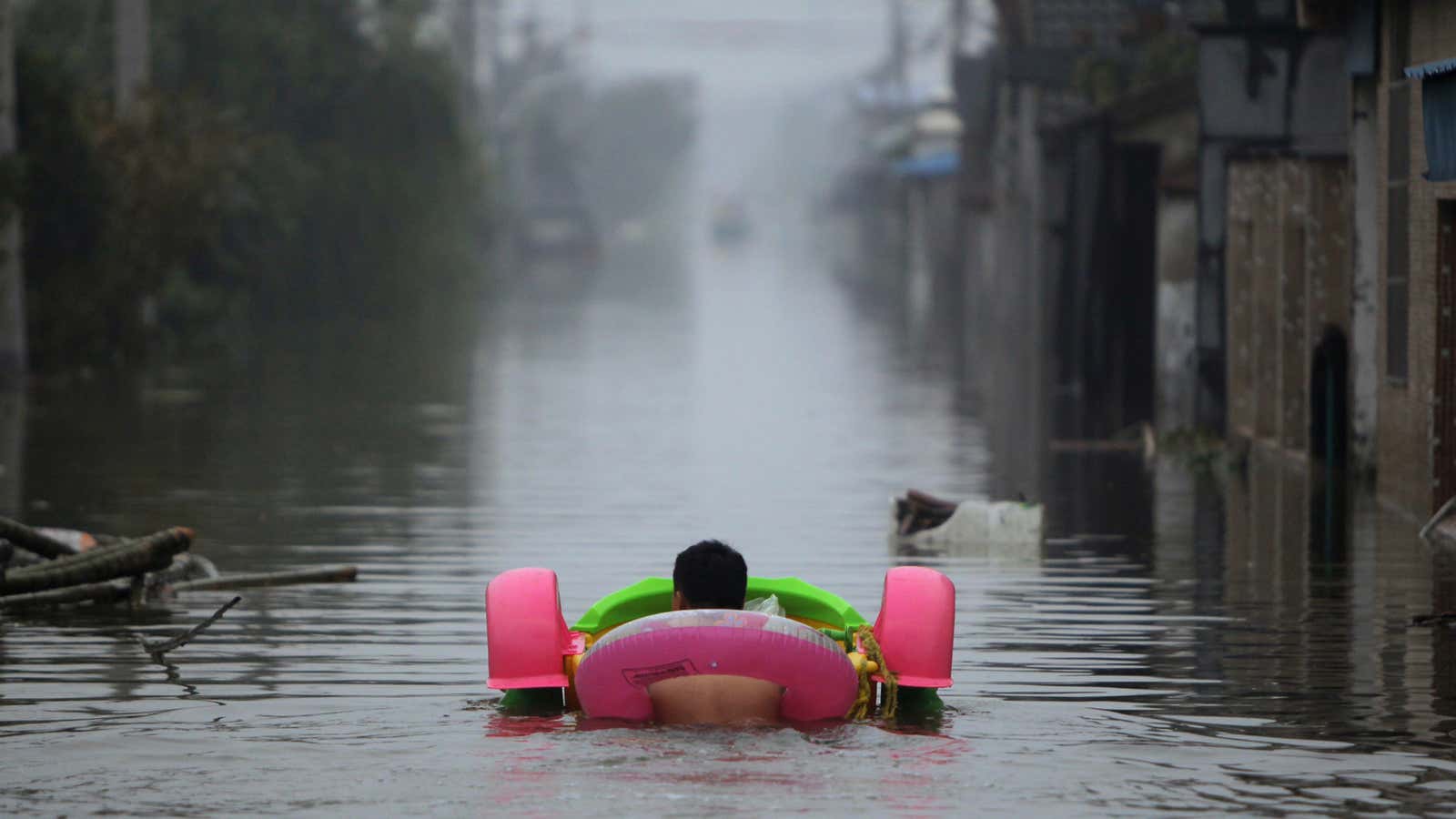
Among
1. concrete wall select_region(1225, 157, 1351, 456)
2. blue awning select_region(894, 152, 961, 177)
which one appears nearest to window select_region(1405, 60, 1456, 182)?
concrete wall select_region(1225, 157, 1351, 456)

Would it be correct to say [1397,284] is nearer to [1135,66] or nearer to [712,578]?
[712,578]

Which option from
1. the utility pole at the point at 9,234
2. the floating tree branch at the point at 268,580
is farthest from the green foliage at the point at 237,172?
the floating tree branch at the point at 268,580

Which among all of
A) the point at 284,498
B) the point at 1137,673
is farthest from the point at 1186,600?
the point at 284,498

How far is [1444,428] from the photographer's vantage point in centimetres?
1689

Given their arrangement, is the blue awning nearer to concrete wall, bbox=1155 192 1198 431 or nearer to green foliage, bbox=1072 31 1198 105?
green foliage, bbox=1072 31 1198 105

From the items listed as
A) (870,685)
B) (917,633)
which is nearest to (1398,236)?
(917,633)

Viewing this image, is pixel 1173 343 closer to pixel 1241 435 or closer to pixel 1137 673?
pixel 1241 435

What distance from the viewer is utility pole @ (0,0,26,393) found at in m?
30.2

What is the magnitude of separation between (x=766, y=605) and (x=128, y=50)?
31.5 metres

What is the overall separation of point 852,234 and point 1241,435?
103723mm

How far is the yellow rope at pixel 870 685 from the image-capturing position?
9922mm

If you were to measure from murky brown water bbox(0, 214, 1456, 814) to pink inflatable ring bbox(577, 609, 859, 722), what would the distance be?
0.57ft

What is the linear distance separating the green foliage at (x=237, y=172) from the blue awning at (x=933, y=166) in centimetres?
1063

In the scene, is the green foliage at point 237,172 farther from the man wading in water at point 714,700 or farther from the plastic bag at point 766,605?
the man wading in water at point 714,700
